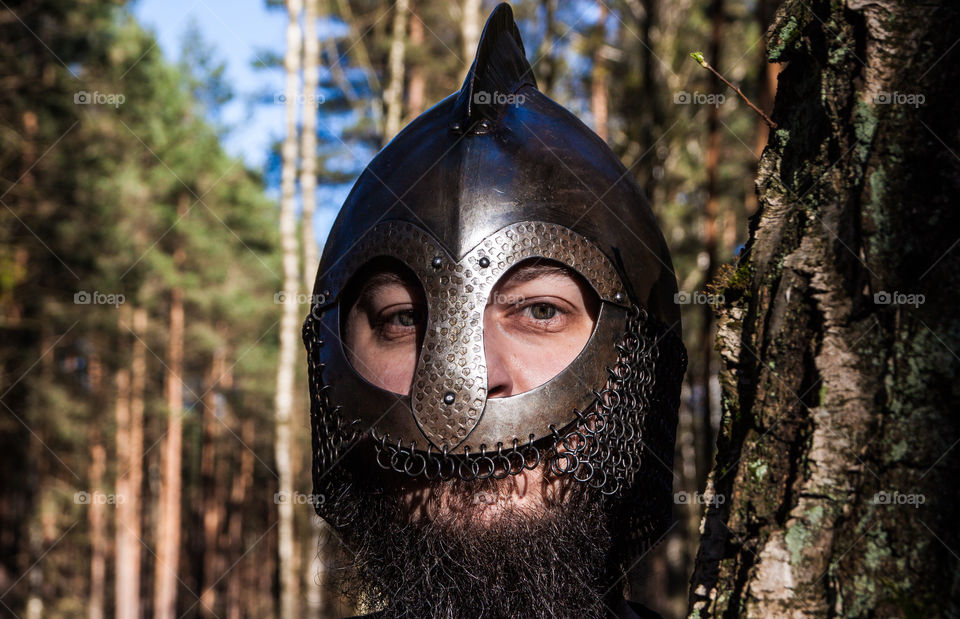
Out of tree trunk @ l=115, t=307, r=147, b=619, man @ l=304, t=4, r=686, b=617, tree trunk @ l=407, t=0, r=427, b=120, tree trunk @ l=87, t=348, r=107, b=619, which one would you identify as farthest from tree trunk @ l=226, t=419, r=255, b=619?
man @ l=304, t=4, r=686, b=617

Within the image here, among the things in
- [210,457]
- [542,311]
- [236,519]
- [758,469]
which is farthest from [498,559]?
[236,519]

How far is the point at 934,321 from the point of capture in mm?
930

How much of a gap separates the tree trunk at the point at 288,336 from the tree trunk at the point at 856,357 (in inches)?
315

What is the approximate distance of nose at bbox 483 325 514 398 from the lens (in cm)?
207

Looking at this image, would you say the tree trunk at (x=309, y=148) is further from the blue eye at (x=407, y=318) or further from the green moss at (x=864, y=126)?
the green moss at (x=864, y=126)

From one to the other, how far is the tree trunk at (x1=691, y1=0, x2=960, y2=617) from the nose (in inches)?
38.8

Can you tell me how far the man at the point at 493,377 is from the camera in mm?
2051

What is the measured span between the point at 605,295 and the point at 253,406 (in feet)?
90.9

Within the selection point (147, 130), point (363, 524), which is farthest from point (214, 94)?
point (363, 524)

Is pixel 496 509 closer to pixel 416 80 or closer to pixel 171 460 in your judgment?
pixel 416 80

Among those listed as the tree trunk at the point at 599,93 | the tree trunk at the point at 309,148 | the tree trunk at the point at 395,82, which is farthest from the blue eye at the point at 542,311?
the tree trunk at the point at 599,93

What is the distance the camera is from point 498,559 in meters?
2.05

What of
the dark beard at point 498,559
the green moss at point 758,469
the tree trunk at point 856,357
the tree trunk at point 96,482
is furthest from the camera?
the tree trunk at point 96,482

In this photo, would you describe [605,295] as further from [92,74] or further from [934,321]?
[92,74]
